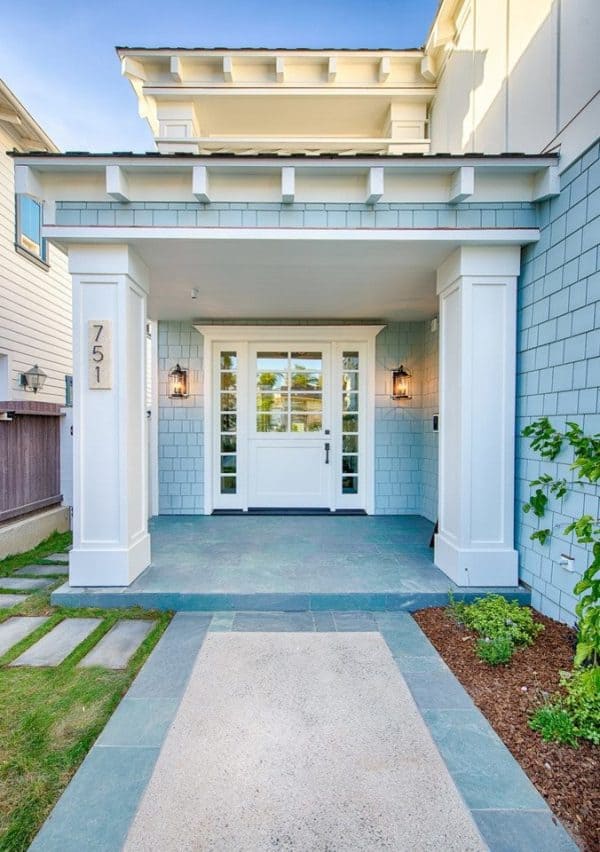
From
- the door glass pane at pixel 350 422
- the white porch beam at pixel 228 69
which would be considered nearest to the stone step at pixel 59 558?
the door glass pane at pixel 350 422

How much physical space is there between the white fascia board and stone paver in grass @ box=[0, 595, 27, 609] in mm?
2761

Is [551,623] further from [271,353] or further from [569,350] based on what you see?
[271,353]

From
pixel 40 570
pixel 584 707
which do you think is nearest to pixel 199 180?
pixel 40 570

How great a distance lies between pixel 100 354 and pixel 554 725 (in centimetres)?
350

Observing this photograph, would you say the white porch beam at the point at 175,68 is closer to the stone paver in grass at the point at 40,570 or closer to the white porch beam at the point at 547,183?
the white porch beam at the point at 547,183

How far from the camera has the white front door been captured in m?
5.62

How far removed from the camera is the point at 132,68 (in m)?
5.25

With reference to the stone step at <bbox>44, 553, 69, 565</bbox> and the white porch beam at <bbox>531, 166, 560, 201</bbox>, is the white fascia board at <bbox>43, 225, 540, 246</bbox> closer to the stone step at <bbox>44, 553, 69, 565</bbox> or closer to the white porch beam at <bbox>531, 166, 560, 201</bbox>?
the white porch beam at <bbox>531, 166, 560, 201</bbox>

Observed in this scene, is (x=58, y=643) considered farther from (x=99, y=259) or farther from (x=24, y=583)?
(x=99, y=259)

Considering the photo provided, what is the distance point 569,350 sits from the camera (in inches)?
107

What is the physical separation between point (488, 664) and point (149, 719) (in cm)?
182

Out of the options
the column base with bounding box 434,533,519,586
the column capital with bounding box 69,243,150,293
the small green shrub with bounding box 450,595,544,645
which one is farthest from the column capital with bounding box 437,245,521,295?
the column capital with bounding box 69,243,150,293

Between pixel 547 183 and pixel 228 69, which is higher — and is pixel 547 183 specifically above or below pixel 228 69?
below

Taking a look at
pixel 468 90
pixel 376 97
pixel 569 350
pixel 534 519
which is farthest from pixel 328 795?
pixel 376 97
